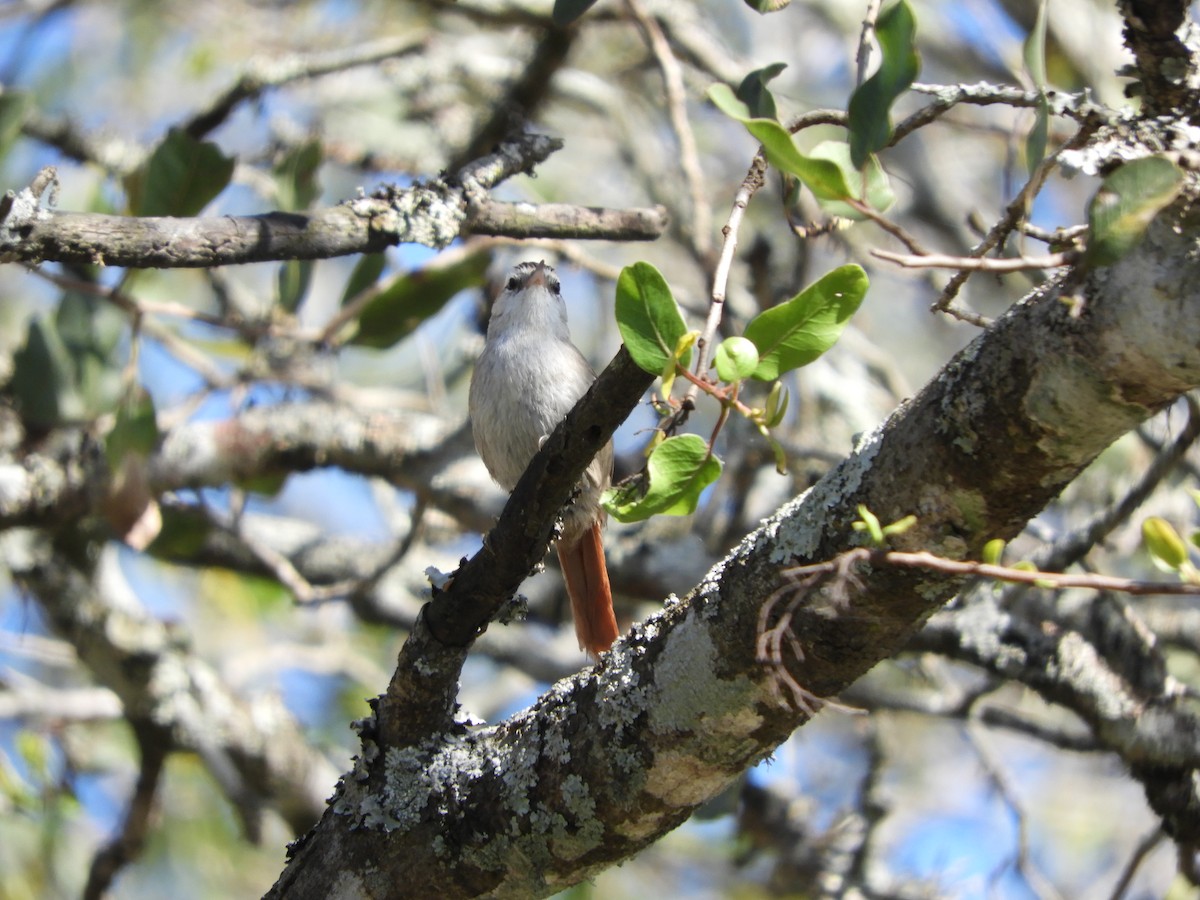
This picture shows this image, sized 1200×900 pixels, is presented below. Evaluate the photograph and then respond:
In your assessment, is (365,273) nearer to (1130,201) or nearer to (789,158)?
(789,158)

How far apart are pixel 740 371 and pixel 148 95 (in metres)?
6.84

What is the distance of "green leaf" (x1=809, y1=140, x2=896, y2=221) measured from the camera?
1.46m

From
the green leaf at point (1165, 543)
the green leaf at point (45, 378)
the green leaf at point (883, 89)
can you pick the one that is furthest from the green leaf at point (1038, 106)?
the green leaf at point (45, 378)

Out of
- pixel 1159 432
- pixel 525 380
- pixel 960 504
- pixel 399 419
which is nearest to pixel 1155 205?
pixel 960 504

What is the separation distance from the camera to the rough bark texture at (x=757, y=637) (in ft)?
4.72

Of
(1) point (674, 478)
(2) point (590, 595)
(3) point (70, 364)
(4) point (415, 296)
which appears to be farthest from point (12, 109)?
(1) point (674, 478)

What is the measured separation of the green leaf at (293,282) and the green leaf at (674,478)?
2502 mm

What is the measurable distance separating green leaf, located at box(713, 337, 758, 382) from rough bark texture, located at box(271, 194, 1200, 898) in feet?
1.02

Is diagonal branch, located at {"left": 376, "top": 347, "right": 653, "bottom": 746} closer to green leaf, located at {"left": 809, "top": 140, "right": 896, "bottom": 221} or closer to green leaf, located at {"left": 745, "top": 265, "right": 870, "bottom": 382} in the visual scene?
green leaf, located at {"left": 745, "top": 265, "right": 870, "bottom": 382}

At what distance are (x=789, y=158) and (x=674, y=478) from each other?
0.45 metres

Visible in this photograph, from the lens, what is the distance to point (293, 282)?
3881 millimetres

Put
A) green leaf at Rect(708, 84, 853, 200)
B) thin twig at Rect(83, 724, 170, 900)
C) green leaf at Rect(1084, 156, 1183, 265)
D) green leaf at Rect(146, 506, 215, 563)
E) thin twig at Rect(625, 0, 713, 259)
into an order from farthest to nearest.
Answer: green leaf at Rect(146, 506, 215, 563)
thin twig at Rect(83, 724, 170, 900)
thin twig at Rect(625, 0, 713, 259)
green leaf at Rect(708, 84, 853, 200)
green leaf at Rect(1084, 156, 1183, 265)

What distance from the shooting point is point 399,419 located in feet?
14.4

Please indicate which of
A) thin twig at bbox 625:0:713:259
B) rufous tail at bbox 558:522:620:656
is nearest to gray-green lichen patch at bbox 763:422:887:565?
rufous tail at bbox 558:522:620:656
